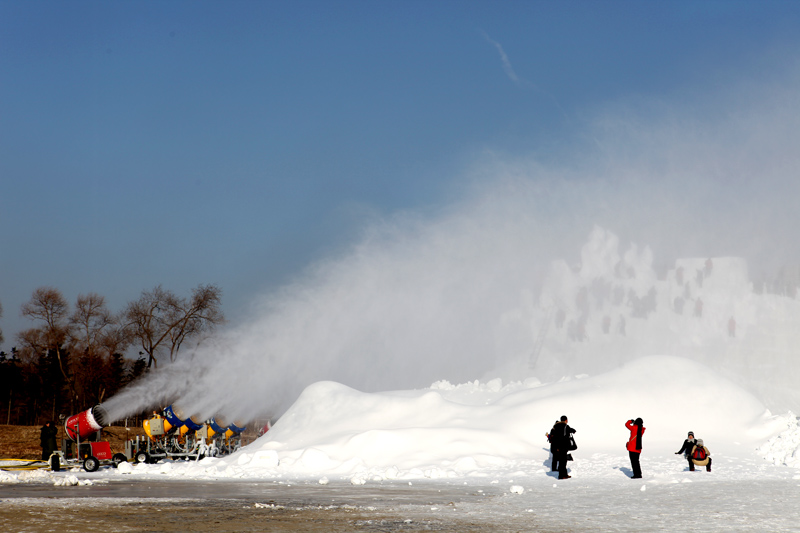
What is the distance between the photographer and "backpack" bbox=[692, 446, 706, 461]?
2083 centimetres

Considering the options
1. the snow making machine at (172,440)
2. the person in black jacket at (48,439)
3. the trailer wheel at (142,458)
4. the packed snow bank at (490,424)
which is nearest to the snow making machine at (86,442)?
the person in black jacket at (48,439)

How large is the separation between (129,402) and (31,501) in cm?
2002

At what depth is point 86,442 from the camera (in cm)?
2720

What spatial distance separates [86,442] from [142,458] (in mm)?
2127

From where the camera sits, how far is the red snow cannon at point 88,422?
89.6 feet

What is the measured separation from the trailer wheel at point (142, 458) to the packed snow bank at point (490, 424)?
2901 millimetres

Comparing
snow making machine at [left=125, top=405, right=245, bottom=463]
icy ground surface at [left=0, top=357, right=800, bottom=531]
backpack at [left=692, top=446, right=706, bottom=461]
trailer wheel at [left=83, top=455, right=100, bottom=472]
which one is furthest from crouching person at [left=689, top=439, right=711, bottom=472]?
trailer wheel at [left=83, top=455, right=100, bottom=472]

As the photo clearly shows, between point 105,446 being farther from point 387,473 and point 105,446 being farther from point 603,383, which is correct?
point 603,383

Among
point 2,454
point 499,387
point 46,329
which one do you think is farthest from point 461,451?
point 46,329

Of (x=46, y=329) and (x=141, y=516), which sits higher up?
(x=46, y=329)

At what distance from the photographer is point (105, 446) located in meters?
26.8

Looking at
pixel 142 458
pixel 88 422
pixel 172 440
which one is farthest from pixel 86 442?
pixel 172 440

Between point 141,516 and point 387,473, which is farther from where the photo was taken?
point 387,473

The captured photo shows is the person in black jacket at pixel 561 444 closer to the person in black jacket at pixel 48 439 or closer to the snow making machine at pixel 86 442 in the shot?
the snow making machine at pixel 86 442
